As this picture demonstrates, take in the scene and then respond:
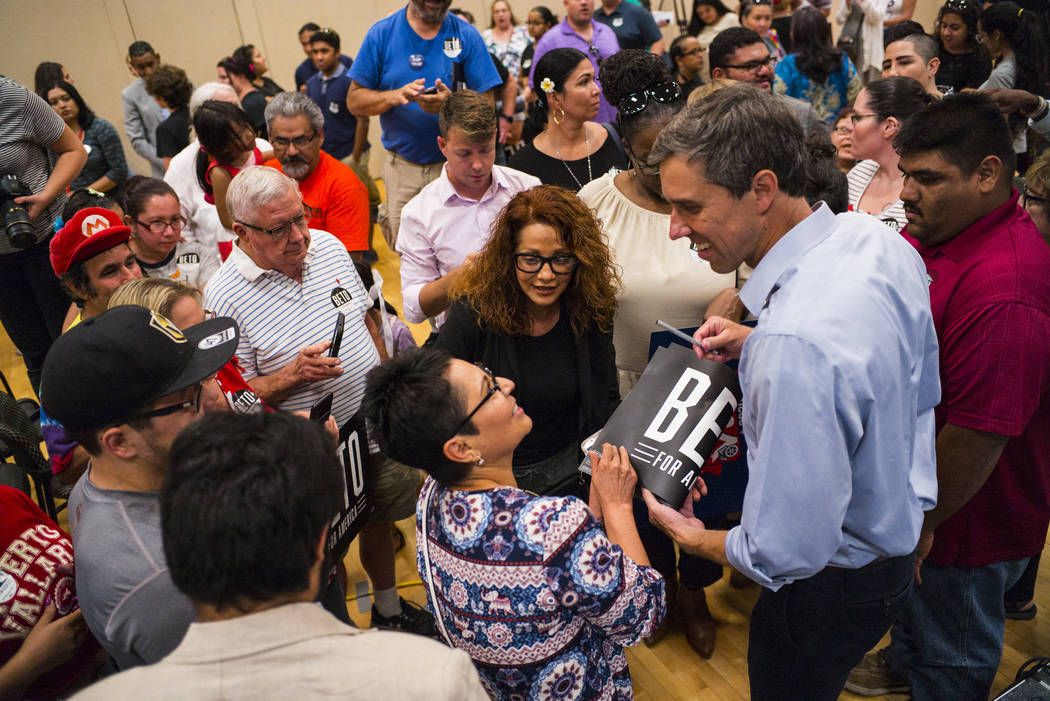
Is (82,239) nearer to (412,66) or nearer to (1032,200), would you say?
(412,66)

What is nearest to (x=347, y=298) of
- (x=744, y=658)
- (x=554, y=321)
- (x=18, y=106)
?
(x=554, y=321)

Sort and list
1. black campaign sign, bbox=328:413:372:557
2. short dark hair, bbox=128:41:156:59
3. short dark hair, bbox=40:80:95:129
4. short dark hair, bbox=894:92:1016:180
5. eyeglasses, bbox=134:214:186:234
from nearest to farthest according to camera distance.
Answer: short dark hair, bbox=894:92:1016:180 < black campaign sign, bbox=328:413:372:557 < eyeglasses, bbox=134:214:186:234 < short dark hair, bbox=40:80:95:129 < short dark hair, bbox=128:41:156:59

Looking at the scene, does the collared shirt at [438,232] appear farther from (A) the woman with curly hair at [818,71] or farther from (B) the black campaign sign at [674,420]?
(A) the woman with curly hair at [818,71]

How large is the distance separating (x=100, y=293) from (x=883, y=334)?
8.05 ft

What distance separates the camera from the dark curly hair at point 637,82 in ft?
8.43

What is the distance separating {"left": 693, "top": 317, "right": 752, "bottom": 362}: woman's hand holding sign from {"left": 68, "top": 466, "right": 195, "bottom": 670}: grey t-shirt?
48.8 inches

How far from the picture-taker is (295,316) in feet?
8.07

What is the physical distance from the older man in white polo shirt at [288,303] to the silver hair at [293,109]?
3.62 ft

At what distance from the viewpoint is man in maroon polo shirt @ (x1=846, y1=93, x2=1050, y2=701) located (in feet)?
5.64

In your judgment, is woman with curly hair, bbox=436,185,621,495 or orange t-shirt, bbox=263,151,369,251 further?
orange t-shirt, bbox=263,151,369,251

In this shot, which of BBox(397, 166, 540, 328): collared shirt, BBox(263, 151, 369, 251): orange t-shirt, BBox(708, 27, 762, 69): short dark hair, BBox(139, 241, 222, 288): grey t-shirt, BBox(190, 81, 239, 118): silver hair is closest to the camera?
BBox(397, 166, 540, 328): collared shirt

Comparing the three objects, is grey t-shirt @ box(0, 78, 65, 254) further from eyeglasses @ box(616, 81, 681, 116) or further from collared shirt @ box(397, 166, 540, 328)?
eyeglasses @ box(616, 81, 681, 116)

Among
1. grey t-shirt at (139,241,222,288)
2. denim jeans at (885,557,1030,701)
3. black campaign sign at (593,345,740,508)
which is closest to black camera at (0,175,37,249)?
grey t-shirt at (139,241,222,288)

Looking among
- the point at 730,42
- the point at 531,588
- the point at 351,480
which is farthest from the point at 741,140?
the point at 730,42
